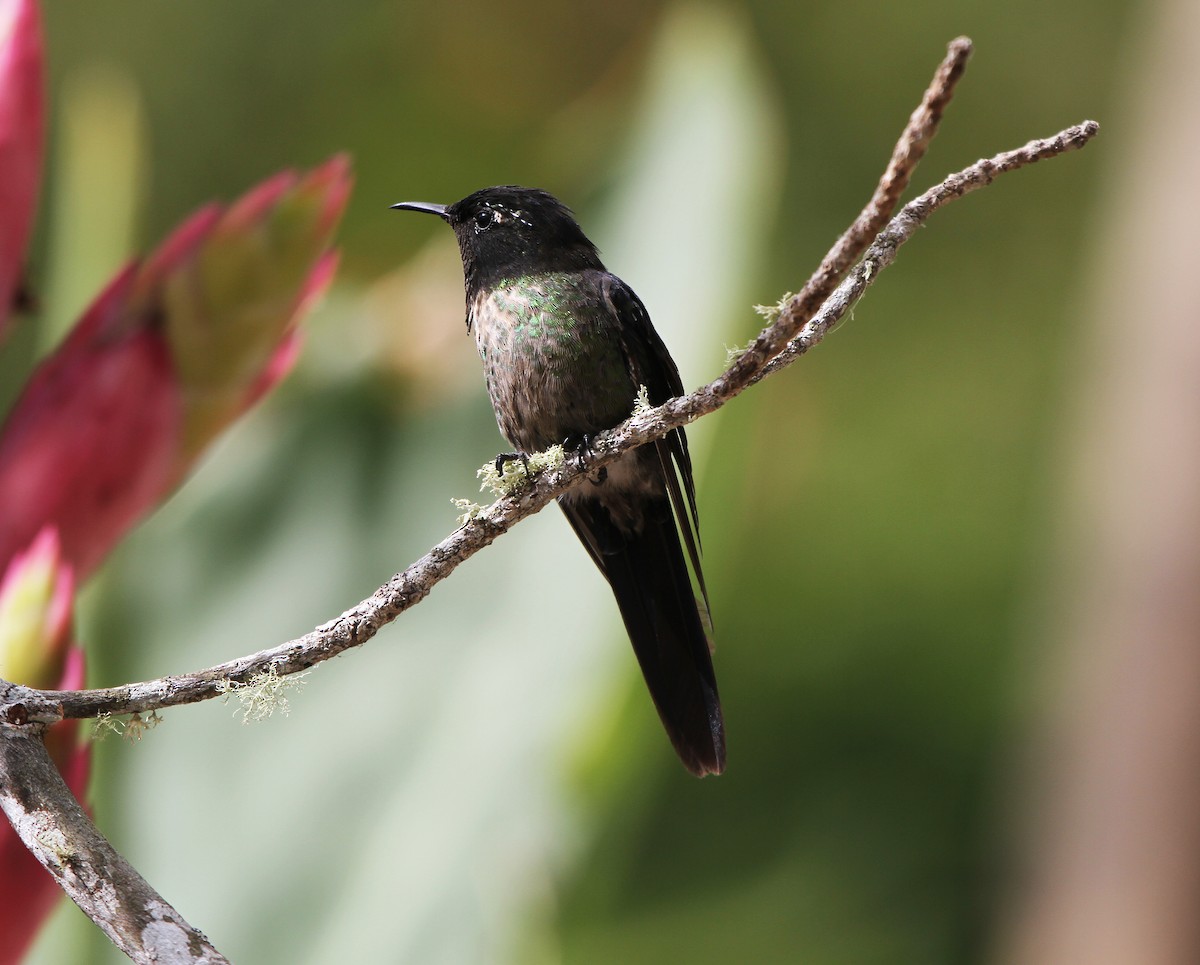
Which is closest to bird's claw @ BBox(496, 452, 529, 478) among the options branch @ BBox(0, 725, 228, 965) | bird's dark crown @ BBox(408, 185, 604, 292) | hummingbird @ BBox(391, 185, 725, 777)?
hummingbird @ BBox(391, 185, 725, 777)

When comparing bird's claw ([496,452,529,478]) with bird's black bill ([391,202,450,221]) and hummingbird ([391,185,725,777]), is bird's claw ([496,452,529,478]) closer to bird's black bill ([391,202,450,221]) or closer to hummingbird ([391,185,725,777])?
hummingbird ([391,185,725,777])

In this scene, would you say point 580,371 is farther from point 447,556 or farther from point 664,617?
point 447,556

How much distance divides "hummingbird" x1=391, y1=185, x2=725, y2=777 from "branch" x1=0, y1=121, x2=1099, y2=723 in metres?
0.30

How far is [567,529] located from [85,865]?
914 millimetres

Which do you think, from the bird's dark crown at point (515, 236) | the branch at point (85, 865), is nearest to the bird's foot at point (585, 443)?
the bird's dark crown at point (515, 236)

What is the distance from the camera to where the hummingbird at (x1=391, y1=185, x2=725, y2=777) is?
873 mm

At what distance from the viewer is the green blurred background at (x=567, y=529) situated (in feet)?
4.25

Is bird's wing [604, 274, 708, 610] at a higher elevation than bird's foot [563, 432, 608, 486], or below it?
higher

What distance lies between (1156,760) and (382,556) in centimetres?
180

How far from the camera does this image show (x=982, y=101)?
4.05 meters

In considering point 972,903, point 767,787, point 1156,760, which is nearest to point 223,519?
point 1156,760

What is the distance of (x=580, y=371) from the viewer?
0.92 metres

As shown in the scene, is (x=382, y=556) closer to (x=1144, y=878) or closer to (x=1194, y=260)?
(x=1144, y=878)

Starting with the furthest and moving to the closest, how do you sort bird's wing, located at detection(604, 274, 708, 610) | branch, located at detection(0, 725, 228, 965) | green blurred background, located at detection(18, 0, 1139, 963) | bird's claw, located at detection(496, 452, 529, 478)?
green blurred background, located at detection(18, 0, 1139, 963) → bird's wing, located at detection(604, 274, 708, 610) → bird's claw, located at detection(496, 452, 529, 478) → branch, located at detection(0, 725, 228, 965)
